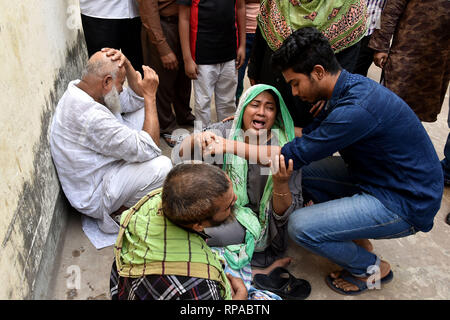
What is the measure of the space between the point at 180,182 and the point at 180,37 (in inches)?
79.8

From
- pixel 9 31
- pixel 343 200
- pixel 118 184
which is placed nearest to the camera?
pixel 9 31

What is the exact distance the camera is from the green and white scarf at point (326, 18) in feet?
8.48

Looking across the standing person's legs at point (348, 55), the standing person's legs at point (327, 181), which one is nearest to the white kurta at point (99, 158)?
the standing person's legs at point (327, 181)

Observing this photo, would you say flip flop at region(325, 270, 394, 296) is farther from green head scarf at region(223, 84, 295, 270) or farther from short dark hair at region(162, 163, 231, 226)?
short dark hair at region(162, 163, 231, 226)

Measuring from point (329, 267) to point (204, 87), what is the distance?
1.87 m

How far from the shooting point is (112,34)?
344cm

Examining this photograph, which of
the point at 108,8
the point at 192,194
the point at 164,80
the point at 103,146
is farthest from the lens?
the point at 164,80

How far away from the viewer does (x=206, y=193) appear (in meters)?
1.57

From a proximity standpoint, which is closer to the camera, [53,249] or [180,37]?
[53,249]

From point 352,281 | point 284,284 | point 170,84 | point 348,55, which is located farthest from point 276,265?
point 170,84

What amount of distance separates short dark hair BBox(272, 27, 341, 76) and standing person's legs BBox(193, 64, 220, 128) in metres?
1.38

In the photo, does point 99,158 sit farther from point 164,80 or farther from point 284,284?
point 284,284
